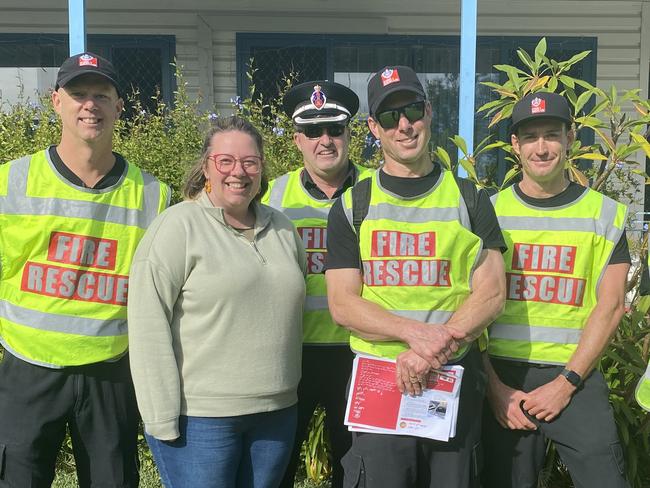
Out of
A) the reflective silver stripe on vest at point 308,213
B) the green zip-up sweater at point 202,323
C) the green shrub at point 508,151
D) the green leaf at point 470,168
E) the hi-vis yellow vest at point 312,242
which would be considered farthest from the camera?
the green leaf at point 470,168

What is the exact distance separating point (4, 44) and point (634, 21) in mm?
7642

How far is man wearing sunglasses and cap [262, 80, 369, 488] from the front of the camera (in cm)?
302

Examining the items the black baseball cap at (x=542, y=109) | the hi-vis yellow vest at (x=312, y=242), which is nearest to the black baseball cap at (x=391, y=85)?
the black baseball cap at (x=542, y=109)

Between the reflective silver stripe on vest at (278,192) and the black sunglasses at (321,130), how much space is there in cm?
26

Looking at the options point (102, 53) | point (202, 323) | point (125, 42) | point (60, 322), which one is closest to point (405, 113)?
point (202, 323)

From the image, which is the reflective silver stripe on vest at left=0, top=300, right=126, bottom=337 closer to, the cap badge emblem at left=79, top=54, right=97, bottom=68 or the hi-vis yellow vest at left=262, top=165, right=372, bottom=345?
the hi-vis yellow vest at left=262, top=165, right=372, bottom=345

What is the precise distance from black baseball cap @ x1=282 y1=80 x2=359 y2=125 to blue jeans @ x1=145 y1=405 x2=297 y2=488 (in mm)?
1379

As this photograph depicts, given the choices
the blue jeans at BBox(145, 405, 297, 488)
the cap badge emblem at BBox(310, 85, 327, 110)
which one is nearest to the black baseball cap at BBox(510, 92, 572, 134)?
the cap badge emblem at BBox(310, 85, 327, 110)

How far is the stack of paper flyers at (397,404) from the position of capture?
2391mm

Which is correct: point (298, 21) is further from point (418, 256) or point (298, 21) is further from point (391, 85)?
point (418, 256)

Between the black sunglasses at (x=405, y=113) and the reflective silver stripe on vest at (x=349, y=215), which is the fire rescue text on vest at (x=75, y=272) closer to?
the reflective silver stripe on vest at (x=349, y=215)

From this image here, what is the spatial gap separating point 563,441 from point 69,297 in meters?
1.98

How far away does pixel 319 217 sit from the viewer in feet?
10.2

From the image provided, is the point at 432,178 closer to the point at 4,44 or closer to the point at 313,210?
the point at 313,210
